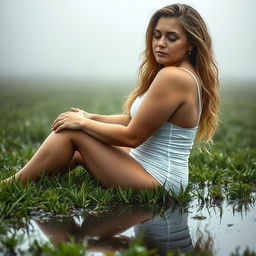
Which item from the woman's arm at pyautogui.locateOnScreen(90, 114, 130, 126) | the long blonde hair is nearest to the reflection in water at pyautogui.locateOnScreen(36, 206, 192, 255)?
the long blonde hair

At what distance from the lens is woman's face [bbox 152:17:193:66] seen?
3387mm

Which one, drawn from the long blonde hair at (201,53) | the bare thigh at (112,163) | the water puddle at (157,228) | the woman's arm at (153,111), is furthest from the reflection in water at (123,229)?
the long blonde hair at (201,53)

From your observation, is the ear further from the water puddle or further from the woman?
the water puddle

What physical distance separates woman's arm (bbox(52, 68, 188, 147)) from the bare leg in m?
0.11

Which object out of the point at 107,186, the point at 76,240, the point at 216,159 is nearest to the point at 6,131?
the point at 216,159

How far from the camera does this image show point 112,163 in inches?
133

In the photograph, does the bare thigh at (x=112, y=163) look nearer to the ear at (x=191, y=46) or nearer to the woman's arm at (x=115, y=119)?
the woman's arm at (x=115, y=119)

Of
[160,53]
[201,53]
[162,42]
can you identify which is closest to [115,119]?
[160,53]

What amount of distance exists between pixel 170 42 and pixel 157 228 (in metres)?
1.51

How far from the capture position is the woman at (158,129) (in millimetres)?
3271

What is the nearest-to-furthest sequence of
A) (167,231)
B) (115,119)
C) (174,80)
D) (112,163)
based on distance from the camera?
(167,231), (174,80), (112,163), (115,119)

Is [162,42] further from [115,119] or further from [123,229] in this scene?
[123,229]

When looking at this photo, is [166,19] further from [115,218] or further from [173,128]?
[115,218]

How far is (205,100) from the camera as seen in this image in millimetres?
3617
